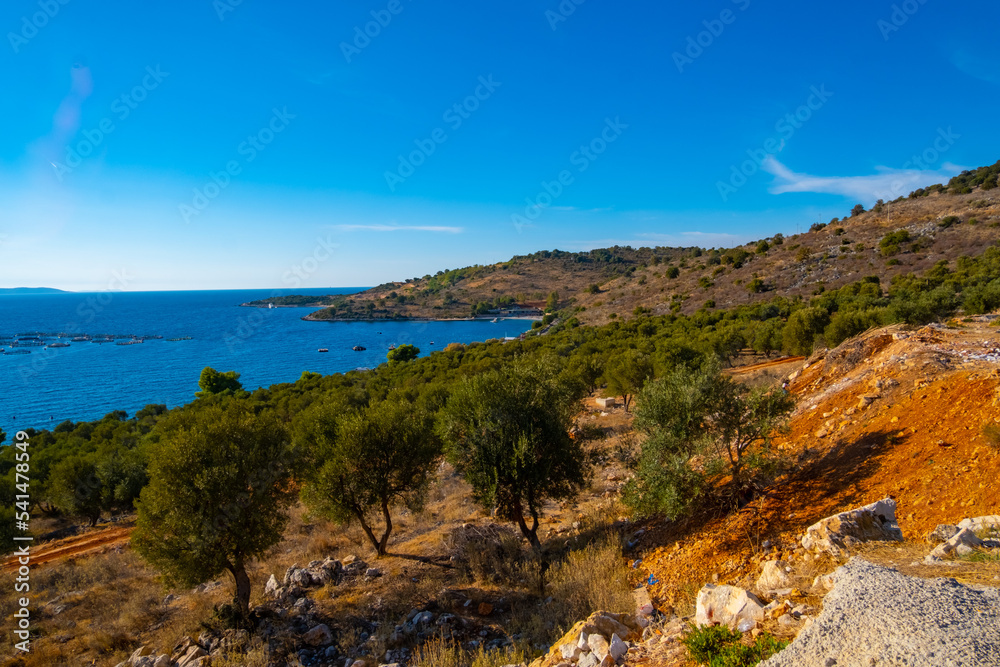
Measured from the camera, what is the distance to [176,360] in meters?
110

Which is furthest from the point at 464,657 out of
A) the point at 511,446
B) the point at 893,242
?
the point at 893,242

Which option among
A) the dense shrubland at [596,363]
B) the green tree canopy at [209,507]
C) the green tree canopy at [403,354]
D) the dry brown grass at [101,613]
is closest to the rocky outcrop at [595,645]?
the dense shrubland at [596,363]

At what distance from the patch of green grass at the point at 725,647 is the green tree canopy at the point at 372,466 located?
1069cm

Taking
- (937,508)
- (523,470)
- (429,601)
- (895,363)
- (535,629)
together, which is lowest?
(429,601)

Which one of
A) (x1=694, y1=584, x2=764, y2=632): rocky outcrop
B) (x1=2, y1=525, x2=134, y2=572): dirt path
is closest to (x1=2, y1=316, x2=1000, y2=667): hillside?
(x1=694, y1=584, x2=764, y2=632): rocky outcrop

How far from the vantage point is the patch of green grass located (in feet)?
16.2

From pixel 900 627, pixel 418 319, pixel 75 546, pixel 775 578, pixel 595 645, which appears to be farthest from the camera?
pixel 418 319

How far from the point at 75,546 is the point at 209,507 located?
16.9 metres

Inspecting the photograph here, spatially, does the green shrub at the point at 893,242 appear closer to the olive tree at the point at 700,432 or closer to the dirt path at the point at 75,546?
the olive tree at the point at 700,432

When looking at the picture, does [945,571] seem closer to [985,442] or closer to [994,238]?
[985,442]

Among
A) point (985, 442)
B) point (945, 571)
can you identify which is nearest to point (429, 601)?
point (945, 571)

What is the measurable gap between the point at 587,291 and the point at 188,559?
12190cm

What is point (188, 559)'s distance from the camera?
11.0 m

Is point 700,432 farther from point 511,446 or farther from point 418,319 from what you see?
point 418,319
